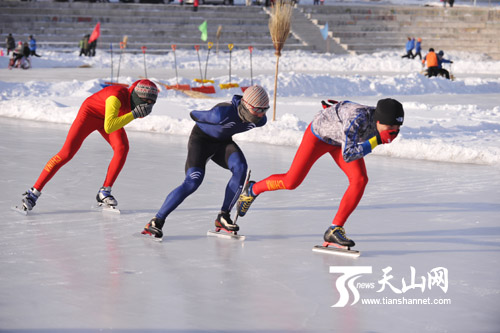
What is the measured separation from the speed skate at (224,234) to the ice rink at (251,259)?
79 millimetres

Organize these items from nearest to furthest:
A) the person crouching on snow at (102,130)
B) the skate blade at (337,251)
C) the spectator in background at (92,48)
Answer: the skate blade at (337,251) → the person crouching on snow at (102,130) → the spectator in background at (92,48)

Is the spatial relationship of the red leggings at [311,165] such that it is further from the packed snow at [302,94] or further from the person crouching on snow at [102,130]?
the packed snow at [302,94]

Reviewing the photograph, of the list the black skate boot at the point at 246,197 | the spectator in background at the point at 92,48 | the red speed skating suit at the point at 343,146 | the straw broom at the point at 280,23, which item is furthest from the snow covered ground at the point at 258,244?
the spectator in background at the point at 92,48

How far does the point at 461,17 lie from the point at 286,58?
14713mm

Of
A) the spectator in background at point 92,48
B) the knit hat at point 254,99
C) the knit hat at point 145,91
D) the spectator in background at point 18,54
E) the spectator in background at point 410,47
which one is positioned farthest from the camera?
the spectator in background at point 410,47

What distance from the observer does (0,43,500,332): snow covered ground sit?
3.96 metres

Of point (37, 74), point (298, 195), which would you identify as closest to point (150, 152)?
point (298, 195)

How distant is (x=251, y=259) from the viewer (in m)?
5.17

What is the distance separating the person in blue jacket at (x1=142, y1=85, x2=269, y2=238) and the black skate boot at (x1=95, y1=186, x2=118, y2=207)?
1.03 meters

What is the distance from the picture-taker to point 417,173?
895 cm

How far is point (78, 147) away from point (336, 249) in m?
2.53

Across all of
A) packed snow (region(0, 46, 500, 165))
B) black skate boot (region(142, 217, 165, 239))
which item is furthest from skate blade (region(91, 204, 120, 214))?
packed snow (region(0, 46, 500, 165))

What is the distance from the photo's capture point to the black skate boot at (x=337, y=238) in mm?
5382

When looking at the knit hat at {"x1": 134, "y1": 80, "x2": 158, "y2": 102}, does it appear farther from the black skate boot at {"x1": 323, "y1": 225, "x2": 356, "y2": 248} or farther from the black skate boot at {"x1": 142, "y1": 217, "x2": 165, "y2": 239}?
the black skate boot at {"x1": 323, "y1": 225, "x2": 356, "y2": 248}
